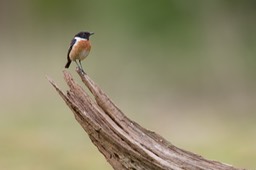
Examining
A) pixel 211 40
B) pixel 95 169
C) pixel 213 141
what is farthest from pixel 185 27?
pixel 95 169

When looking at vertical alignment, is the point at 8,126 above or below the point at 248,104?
above

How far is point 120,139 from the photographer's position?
332 centimetres

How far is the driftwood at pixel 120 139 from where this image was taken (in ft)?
10.8

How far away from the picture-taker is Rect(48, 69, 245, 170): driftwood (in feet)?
10.8

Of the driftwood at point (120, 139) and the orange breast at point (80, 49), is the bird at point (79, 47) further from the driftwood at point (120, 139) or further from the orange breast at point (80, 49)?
the driftwood at point (120, 139)

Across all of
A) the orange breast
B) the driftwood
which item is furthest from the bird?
the driftwood

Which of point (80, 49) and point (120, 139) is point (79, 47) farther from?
point (120, 139)

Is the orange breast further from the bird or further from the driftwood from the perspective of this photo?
the driftwood

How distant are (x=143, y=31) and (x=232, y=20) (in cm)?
111

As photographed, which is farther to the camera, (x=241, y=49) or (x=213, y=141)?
(x=241, y=49)

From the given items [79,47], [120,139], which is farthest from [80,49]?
[120,139]

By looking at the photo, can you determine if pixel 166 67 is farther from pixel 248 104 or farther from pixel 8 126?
pixel 8 126

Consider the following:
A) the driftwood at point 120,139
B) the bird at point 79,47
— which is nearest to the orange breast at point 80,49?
the bird at point 79,47

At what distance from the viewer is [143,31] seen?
8812 millimetres
